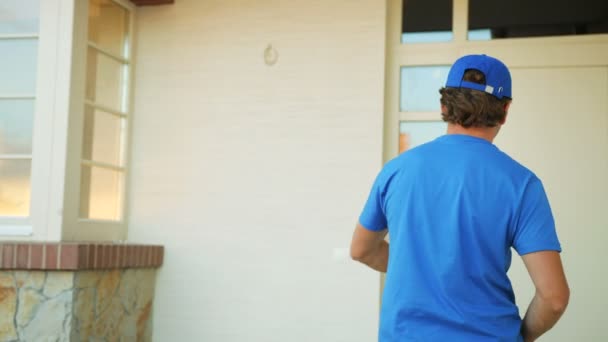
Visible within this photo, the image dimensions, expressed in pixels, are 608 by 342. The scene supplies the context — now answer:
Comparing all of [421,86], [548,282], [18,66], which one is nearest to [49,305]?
[18,66]

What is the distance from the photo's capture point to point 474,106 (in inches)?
84.0

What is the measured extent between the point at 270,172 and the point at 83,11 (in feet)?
4.87

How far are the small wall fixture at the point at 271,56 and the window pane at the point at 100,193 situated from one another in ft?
4.00

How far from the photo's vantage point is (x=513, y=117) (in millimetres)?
5043

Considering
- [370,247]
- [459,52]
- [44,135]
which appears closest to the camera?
[370,247]

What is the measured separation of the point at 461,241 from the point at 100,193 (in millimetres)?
3760

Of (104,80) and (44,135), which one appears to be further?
(104,80)

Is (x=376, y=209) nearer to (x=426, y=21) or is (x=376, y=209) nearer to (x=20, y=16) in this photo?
(x=426, y=21)

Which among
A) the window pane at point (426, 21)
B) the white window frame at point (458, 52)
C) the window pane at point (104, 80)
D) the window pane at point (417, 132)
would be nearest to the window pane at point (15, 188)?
the window pane at point (104, 80)

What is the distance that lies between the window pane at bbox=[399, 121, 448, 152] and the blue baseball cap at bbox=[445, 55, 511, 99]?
10.2ft

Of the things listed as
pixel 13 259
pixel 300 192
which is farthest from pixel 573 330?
pixel 13 259

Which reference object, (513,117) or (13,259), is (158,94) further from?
(513,117)

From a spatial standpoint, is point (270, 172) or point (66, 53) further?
point (270, 172)

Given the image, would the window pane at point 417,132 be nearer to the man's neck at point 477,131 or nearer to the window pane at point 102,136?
the window pane at point 102,136
